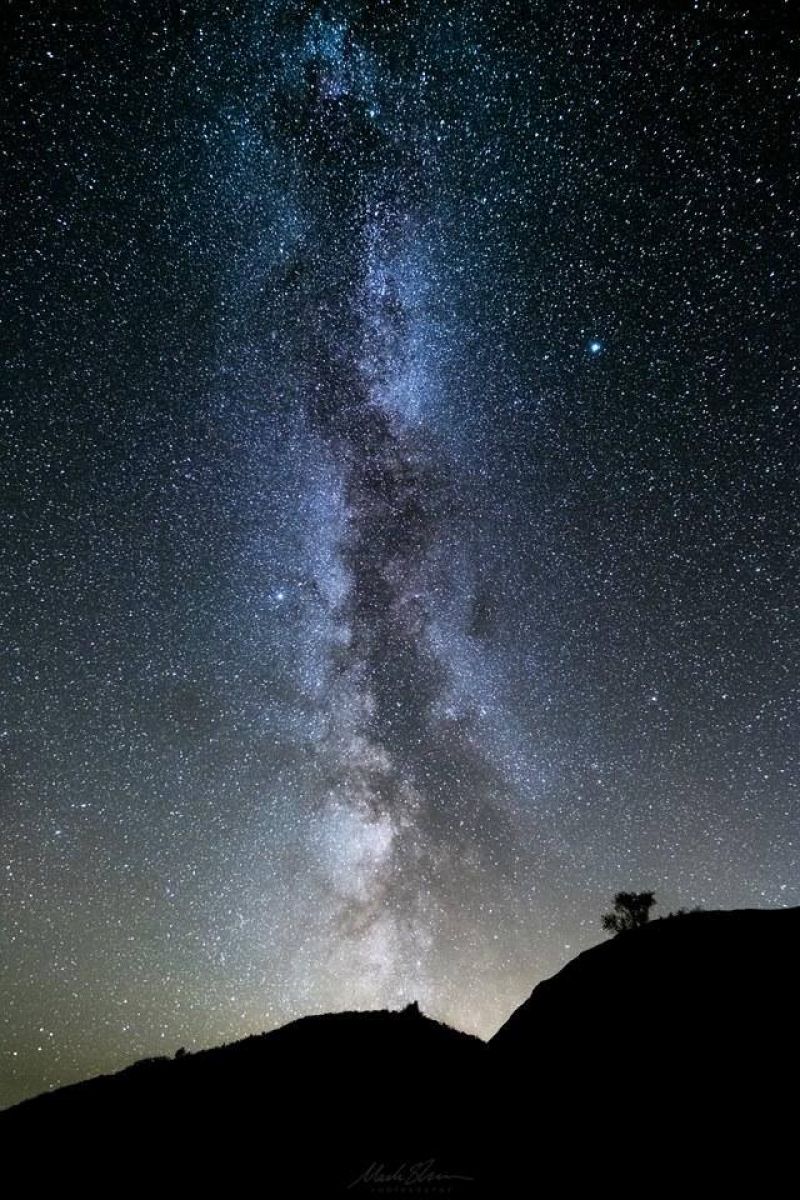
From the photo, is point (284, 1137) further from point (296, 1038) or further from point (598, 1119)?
point (598, 1119)

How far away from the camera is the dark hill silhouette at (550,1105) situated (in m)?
5.65

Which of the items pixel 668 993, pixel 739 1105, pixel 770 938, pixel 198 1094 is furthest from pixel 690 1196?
pixel 198 1094

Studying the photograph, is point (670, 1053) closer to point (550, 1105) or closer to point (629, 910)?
point (550, 1105)

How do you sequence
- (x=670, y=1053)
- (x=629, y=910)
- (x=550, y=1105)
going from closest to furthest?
(x=670, y=1053) → (x=550, y=1105) → (x=629, y=910)

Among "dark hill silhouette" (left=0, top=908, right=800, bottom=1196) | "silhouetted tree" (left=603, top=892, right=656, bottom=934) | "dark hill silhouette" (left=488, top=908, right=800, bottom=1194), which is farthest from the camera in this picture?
"silhouetted tree" (left=603, top=892, right=656, bottom=934)

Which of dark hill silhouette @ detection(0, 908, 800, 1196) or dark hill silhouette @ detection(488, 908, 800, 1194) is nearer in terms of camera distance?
dark hill silhouette @ detection(488, 908, 800, 1194)

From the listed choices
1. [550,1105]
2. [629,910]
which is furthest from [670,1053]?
[629,910]

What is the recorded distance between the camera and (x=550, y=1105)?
270 inches

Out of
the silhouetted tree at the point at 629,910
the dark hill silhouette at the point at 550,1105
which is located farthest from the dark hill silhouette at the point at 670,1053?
the silhouetted tree at the point at 629,910

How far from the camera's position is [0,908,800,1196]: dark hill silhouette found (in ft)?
18.5

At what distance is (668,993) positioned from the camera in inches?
282

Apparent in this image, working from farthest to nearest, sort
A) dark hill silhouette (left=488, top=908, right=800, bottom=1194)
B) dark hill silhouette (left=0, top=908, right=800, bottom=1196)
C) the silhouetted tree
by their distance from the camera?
the silhouetted tree → dark hill silhouette (left=0, top=908, right=800, bottom=1196) → dark hill silhouette (left=488, top=908, right=800, bottom=1194)

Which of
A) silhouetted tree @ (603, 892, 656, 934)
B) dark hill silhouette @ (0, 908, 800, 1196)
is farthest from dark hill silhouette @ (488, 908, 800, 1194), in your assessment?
silhouetted tree @ (603, 892, 656, 934)

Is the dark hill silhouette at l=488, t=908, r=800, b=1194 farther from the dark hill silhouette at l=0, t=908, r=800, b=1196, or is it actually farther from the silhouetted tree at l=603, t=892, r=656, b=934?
the silhouetted tree at l=603, t=892, r=656, b=934
